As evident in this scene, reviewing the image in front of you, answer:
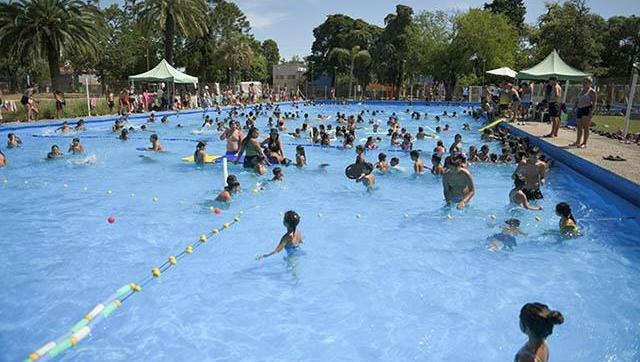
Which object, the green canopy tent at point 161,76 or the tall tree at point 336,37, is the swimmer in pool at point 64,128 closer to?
the green canopy tent at point 161,76

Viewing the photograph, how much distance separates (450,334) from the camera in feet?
16.6

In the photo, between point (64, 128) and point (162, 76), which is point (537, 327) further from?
point (162, 76)

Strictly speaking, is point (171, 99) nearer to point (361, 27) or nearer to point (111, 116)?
point (111, 116)

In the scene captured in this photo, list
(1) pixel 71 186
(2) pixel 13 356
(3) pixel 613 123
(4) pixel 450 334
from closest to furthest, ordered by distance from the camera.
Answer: (2) pixel 13 356
(4) pixel 450 334
(1) pixel 71 186
(3) pixel 613 123

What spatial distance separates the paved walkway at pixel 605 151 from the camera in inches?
376

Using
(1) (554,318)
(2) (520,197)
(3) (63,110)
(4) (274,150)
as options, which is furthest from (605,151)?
(3) (63,110)

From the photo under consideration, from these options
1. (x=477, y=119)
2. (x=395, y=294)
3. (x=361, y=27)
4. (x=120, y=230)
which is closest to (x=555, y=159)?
(x=395, y=294)

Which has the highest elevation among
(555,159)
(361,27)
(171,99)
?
(361,27)

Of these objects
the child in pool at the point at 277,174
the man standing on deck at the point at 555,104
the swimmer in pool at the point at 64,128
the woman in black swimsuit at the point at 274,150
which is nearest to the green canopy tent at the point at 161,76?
the swimmer in pool at the point at 64,128

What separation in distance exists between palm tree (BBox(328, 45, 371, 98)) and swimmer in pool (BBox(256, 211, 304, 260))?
162 feet

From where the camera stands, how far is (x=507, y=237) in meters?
7.47

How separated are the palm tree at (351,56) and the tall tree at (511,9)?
16244 mm

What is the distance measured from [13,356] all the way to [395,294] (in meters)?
4.28

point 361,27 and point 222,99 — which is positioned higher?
point 361,27
